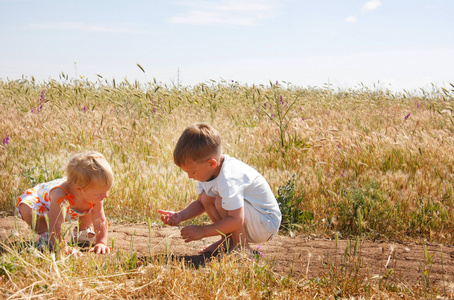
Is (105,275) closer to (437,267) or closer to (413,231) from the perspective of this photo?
(437,267)

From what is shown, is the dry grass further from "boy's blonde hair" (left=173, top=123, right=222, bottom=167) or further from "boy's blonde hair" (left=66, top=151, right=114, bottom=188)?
"boy's blonde hair" (left=173, top=123, right=222, bottom=167)

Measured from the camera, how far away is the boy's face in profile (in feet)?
9.55

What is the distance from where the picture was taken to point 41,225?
11.1ft

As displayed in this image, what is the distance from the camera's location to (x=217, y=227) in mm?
2857

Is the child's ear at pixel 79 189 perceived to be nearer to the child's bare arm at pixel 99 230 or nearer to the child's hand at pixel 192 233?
the child's bare arm at pixel 99 230

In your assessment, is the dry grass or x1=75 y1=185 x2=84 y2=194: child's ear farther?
x1=75 y1=185 x2=84 y2=194: child's ear

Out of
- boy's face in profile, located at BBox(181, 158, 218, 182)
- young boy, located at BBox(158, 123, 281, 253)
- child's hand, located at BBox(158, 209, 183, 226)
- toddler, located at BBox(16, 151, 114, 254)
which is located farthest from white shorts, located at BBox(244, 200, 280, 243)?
toddler, located at BBox(16, 151, 114, 254)

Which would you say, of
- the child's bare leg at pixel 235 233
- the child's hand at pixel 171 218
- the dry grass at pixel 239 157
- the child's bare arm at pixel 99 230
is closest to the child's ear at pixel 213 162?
the child's bare leg at pixel 235 233

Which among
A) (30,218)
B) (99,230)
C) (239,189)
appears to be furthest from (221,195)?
(30,218)

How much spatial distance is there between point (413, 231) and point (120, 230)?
2.41 metres

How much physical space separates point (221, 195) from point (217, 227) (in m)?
0.20

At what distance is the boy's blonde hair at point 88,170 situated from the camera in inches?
117

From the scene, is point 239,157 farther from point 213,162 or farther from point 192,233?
point 192,233

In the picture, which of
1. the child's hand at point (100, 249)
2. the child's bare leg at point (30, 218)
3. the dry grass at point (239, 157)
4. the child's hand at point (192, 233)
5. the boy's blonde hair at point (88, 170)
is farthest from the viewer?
the child's bare leg at point (30, 218)
